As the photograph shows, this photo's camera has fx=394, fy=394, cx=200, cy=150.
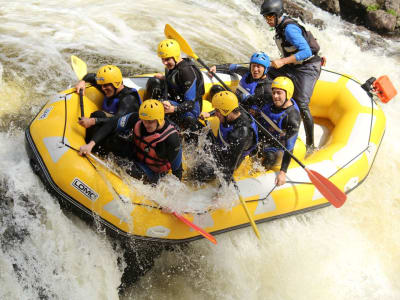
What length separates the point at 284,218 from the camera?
3.99m

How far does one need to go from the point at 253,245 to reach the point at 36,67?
398cm

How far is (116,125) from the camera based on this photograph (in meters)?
3.44

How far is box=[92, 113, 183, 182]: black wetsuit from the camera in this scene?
3227 millimetres

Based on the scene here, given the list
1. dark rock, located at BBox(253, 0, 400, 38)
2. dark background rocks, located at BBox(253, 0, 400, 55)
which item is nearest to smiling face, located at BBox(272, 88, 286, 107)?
dark background rocks, located at BBox(253, 0, 400, 55)

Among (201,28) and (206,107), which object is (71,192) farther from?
(201,28)

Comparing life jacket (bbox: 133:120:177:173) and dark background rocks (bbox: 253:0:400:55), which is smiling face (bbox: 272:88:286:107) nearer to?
life jacket (bbox: 133:120:177:173)

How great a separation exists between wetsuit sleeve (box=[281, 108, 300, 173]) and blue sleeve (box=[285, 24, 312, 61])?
0.90 metres

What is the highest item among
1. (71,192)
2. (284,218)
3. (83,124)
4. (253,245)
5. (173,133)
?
(173,133)

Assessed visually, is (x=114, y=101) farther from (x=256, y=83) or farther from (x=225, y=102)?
(x=256, y=83)

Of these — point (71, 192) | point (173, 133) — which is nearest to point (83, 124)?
point (71, 192)

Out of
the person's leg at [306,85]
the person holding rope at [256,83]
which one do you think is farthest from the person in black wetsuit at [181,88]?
the person's leg at [306,85]

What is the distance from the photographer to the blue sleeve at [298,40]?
420 centimetres

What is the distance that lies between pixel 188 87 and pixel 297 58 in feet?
4.16

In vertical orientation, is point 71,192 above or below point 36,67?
above
